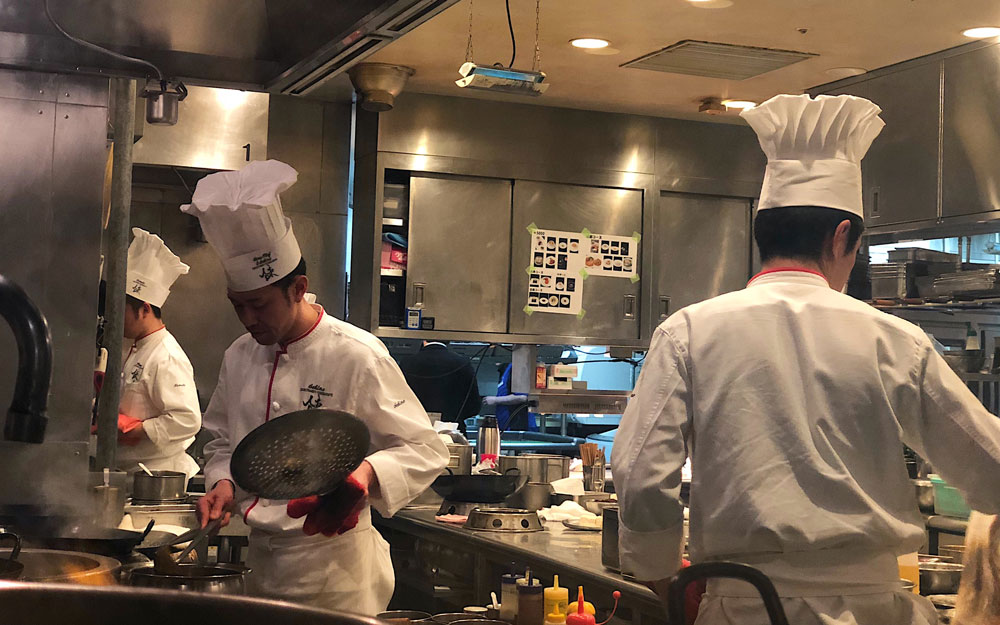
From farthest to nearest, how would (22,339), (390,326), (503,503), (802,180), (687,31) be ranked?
(390,326) < (687,31) < (503,503) < (802,180) < (22,339)

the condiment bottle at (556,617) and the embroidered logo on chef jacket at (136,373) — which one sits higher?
the embroidered logo on chef jacket at (136,373)

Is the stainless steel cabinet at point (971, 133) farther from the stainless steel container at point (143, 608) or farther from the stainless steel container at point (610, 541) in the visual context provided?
the stainless steel container at point (143, 608)

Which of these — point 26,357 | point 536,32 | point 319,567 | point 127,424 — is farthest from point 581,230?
point 26,357

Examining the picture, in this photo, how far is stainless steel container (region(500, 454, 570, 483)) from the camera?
4.55 m

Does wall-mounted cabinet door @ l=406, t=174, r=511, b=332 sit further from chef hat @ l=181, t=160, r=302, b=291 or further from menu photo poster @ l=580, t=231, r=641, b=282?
chef hat @ l=181, t=160, r=302, b=291

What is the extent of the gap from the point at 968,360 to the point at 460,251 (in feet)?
9.24

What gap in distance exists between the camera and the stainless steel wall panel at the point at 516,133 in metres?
6.31

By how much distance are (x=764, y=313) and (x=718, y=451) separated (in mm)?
268

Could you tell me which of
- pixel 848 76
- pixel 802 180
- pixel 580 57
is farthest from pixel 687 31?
pixel 802 180

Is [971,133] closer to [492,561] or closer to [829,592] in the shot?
[492,561]

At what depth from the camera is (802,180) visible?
7.04ft

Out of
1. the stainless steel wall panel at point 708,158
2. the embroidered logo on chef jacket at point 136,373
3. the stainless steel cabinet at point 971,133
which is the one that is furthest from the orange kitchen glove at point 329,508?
the stainless steel wall panel at point 708,158

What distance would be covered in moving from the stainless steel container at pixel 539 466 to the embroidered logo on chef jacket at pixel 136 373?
1.62 meters

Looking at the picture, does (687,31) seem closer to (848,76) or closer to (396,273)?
(848,76)
